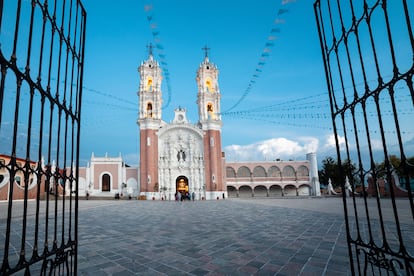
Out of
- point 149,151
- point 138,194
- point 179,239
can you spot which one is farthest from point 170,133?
point 179,239

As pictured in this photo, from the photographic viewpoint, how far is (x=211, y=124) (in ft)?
105

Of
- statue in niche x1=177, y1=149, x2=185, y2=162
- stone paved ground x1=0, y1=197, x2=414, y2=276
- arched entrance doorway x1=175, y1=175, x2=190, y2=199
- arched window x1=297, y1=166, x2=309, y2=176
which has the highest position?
statue in niche x1=177, y1=149, x2=185, y2=162

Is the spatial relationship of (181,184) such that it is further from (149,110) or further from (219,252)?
(219,252)

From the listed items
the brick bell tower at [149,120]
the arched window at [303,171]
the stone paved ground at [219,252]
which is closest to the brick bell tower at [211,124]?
the brick bell tower at [149,120]

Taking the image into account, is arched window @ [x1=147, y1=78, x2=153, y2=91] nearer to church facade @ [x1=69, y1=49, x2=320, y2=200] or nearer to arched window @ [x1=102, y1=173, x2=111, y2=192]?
church facade @ [x1=69, y1=49, x2=320, y2=200]

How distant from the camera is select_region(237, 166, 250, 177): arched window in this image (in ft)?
125

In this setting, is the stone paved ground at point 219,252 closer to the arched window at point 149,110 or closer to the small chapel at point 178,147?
the small chapel at point 178,147

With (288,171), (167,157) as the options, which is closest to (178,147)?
(167,157)

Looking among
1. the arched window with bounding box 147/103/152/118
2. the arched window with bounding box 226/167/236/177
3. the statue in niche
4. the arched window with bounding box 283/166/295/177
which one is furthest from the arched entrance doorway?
the arched window with bounding box 283/166/295/177

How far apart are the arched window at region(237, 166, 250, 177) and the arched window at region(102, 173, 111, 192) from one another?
60.4ft

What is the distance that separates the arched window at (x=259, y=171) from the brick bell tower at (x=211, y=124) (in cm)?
775

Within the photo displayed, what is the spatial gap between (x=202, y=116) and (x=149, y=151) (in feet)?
27.3

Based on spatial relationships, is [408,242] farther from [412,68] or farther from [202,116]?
[202,116]

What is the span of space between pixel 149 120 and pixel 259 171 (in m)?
18.5
